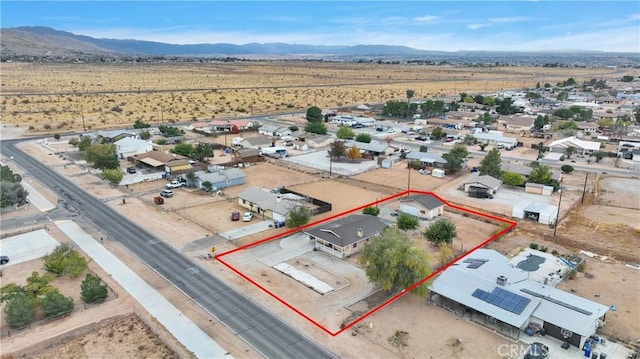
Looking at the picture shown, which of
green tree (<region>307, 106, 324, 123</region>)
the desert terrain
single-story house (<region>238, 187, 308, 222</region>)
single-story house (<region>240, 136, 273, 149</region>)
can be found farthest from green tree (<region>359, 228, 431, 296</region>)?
green tree (<region>307, 106, 324, 123</region>)

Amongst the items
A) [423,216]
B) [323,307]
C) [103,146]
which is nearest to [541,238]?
[423,216]

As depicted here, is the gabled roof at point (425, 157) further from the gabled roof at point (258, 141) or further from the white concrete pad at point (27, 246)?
the white concrete pad at point (27, 246)

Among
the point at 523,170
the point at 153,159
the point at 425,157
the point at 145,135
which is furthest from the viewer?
the point at 145,135

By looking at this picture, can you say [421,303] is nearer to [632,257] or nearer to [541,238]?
[541,238]

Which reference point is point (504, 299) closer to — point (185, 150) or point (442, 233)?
point (442, 233)

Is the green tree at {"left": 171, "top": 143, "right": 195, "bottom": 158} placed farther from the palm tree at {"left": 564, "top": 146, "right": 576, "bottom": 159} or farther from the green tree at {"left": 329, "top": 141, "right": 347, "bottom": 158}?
the palm tree at {"left": 564, "top": 146, "right": 576, "bottom": 159}

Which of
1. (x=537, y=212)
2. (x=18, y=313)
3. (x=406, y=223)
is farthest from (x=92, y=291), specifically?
(x=537, y=212)
